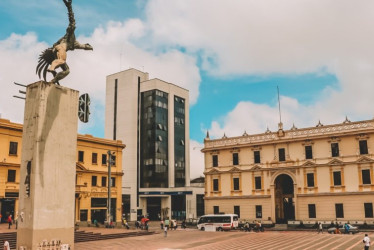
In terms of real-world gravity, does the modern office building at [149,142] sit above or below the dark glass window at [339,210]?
above

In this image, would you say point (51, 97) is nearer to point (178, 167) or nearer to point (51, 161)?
point (51, 161)

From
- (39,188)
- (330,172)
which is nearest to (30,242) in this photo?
(39,188)

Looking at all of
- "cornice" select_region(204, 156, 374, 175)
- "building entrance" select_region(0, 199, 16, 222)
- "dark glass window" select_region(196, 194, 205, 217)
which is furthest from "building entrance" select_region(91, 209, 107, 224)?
"dark glass window" select_region(196, 194, 205, 217)

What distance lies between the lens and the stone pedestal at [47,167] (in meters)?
18.2

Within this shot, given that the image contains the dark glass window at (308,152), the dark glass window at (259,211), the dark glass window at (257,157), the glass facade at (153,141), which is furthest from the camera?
the glass facade at (153,141)

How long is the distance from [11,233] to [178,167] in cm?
5544

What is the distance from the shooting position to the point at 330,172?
4759 centimetres

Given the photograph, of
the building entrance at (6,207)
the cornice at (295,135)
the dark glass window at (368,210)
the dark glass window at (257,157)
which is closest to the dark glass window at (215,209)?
the cornice at (295,135)

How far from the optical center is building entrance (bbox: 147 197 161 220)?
249 ft

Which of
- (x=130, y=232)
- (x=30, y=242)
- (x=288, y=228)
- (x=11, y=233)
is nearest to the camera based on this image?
(x=30, y=242)

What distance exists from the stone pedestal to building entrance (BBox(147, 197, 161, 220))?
188 ft

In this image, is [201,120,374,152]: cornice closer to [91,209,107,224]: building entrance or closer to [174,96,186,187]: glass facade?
[91,209,107,224]: building entrance

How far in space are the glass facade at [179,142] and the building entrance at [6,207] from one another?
43.8m

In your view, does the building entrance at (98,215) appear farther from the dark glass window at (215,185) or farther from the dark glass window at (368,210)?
the dark glass window at (368,210)
